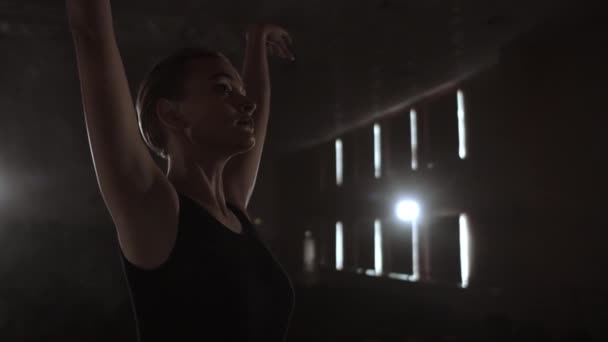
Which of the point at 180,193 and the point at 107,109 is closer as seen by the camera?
the point at 107,109

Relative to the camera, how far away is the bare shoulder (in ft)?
1.77

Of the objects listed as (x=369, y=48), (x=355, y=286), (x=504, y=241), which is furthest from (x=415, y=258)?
(x=369, y=48)

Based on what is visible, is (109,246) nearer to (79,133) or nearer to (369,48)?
(79,133)

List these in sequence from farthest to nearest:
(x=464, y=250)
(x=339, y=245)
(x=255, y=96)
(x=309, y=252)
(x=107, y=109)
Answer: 1. (x=339, y=245)
2. (x=464, y=250)
3. (x=309, y=252)
4. (x=255, y=96)
5. (x=107, y=109)

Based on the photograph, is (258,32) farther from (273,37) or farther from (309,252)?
(309,252)

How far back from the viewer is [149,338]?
57 cm

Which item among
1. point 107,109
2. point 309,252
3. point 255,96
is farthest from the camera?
point 309,252

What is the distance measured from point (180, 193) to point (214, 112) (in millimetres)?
114

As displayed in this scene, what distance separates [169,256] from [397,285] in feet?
14.5

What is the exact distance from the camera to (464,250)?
4.18 metres

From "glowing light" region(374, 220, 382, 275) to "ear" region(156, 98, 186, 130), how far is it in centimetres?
446

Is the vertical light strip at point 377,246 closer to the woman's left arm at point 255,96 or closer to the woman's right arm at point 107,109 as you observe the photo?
the woman's left arm at point 255,96

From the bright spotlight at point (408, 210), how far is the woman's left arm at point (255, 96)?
4024 millimetres

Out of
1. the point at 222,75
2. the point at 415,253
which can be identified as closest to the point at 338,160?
the point at 415,253
